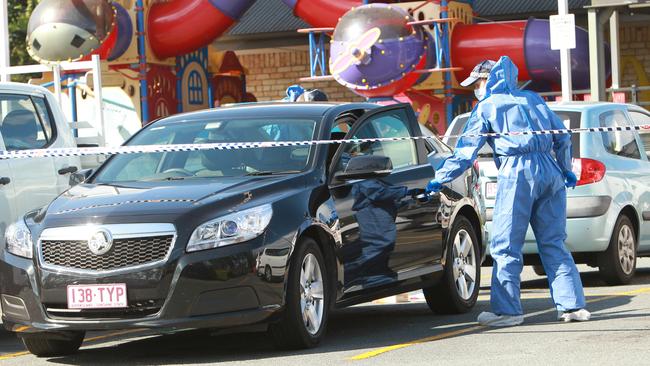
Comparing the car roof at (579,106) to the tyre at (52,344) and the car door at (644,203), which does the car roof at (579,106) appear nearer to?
the car door at (644,203)

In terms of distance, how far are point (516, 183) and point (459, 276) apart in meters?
1.39

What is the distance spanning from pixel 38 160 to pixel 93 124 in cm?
266

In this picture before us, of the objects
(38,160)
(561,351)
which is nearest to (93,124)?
(38,160)

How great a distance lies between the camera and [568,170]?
976 cm

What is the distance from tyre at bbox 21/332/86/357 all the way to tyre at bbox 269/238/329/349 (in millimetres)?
1277

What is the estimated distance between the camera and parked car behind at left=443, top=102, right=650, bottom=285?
12156 mm

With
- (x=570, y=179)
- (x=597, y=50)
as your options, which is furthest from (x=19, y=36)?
(x=570, y=179)

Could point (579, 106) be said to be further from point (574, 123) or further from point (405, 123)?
point (405, 123)

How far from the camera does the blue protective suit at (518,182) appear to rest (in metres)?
9.46

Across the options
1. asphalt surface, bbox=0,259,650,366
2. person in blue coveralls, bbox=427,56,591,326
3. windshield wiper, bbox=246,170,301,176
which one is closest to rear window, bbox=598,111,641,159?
asphalt surface, bbox=0,259,650,366

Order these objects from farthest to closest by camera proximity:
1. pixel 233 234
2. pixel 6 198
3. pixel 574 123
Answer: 1. pixel 574 123
2. pixel 6 198
3. pixel 233 234

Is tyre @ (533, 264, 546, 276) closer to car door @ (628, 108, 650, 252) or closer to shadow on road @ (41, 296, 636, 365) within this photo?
car door @ (628, 108, 650, 252)

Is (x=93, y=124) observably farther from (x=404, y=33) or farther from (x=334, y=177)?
(x=404, y=33)

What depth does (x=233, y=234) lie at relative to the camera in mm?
8164
